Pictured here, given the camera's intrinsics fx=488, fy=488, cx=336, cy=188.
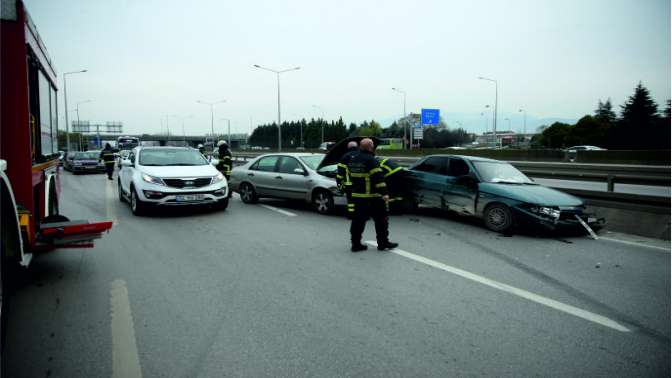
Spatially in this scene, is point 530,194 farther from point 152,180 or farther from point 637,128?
point 637,128

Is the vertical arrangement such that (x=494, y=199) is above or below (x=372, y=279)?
above

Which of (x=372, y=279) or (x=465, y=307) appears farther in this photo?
(x=372, y=279)

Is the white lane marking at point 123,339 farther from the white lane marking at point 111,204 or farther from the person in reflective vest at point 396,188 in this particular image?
the person in reflective vest at point 396,188

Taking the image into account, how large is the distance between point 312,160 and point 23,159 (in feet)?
25.3

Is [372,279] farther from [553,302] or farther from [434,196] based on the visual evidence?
[434,196]

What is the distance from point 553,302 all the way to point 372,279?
1887 mm

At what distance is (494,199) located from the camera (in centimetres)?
875

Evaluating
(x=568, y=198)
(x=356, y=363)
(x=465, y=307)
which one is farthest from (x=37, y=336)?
(x=568, y=198)

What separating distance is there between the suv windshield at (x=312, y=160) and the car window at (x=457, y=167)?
3208mm

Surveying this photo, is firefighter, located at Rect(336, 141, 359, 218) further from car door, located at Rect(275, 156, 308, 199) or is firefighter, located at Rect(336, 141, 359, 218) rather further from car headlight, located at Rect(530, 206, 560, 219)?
car headlight, located at Rect(530, 206, 560, 219)

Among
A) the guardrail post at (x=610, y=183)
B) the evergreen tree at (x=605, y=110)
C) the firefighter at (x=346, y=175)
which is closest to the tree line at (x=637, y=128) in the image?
the evergreen tree at (x=605, y=110)

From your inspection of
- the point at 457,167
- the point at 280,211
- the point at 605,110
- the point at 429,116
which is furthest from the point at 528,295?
the point at 605,110

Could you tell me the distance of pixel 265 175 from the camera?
12477mm

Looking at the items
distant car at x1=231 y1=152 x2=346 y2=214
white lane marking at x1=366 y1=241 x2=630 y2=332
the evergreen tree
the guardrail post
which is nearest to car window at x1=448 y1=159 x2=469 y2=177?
distant car at x1=231 y1=152 x2=346 y2=214
